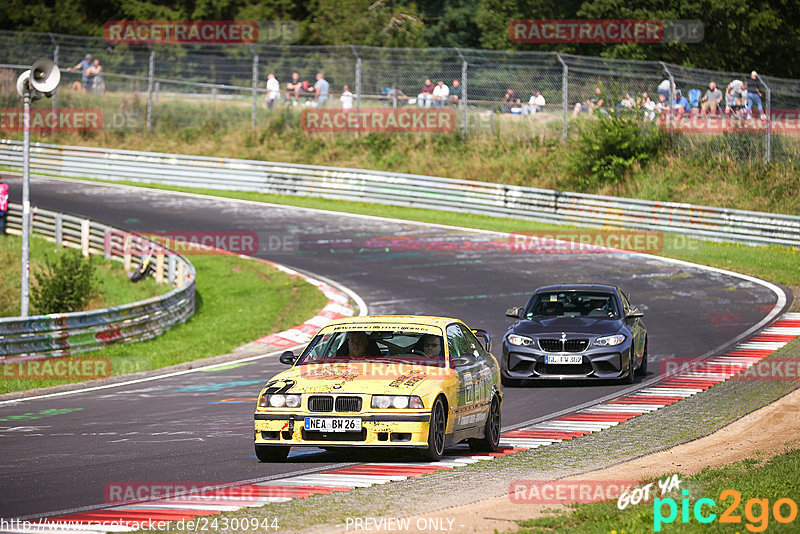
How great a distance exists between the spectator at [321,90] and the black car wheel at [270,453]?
3217 centimetres

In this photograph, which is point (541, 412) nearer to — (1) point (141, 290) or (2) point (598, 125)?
(1) point (141, 290)

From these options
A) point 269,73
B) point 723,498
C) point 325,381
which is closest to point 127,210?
point 269,73

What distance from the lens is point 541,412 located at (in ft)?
47.3

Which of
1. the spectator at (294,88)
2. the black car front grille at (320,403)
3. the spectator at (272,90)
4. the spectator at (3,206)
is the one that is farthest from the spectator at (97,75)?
the black car front grille at (320,403)

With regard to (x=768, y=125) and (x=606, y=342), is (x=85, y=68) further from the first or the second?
(x=606, y=342)

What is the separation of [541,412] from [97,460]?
19.3 ft

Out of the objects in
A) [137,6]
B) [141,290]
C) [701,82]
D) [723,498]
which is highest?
[137,6]

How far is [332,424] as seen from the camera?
33.4 ft

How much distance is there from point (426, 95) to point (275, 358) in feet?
74.0

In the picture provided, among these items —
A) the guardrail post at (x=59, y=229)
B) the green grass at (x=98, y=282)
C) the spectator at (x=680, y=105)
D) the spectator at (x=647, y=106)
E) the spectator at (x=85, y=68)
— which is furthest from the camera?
the spectator at (x=85, y=68)
